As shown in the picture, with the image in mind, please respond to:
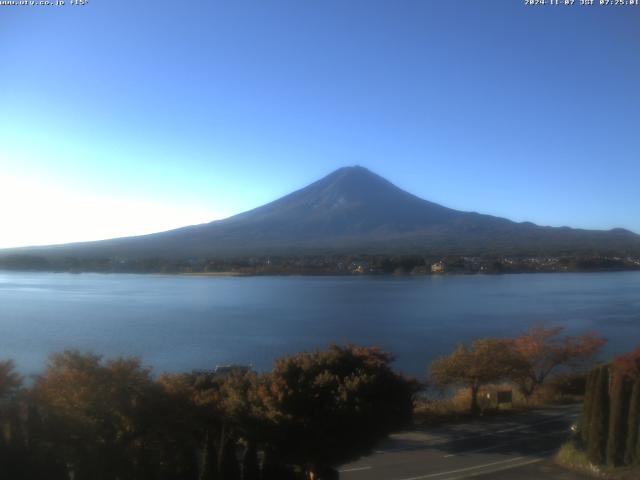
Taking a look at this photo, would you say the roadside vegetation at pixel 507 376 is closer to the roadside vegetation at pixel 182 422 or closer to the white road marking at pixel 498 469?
the white road marking at pixel 498 469

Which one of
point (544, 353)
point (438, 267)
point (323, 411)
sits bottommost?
point (544, 353)

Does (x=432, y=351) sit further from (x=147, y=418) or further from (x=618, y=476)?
(x=147, y=418)

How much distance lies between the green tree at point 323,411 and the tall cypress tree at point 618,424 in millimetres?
2071

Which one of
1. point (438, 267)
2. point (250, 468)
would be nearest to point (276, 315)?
point (250, 468)

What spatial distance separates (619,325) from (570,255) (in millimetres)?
32832

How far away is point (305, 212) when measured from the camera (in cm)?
7206

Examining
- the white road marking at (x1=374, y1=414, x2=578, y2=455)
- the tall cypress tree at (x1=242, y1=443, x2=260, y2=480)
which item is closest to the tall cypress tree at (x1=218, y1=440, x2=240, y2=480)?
the tall cypress tree at (x1=242, y1=443, x2=260, y2=480)

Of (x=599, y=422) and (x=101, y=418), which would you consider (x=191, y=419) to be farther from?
(x=599, y=422)

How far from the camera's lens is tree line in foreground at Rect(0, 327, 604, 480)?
4.91 metres

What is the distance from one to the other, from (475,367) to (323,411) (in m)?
5.79

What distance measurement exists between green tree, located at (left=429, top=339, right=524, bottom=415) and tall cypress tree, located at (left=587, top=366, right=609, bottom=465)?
3.98m

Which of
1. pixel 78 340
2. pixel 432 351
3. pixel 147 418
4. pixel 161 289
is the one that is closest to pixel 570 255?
pixel 161 289

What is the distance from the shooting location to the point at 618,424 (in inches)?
246

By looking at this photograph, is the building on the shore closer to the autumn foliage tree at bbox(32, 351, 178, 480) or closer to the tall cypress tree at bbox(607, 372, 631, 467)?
the tall cypress tree at bbox(607, 372, 631, 467)
